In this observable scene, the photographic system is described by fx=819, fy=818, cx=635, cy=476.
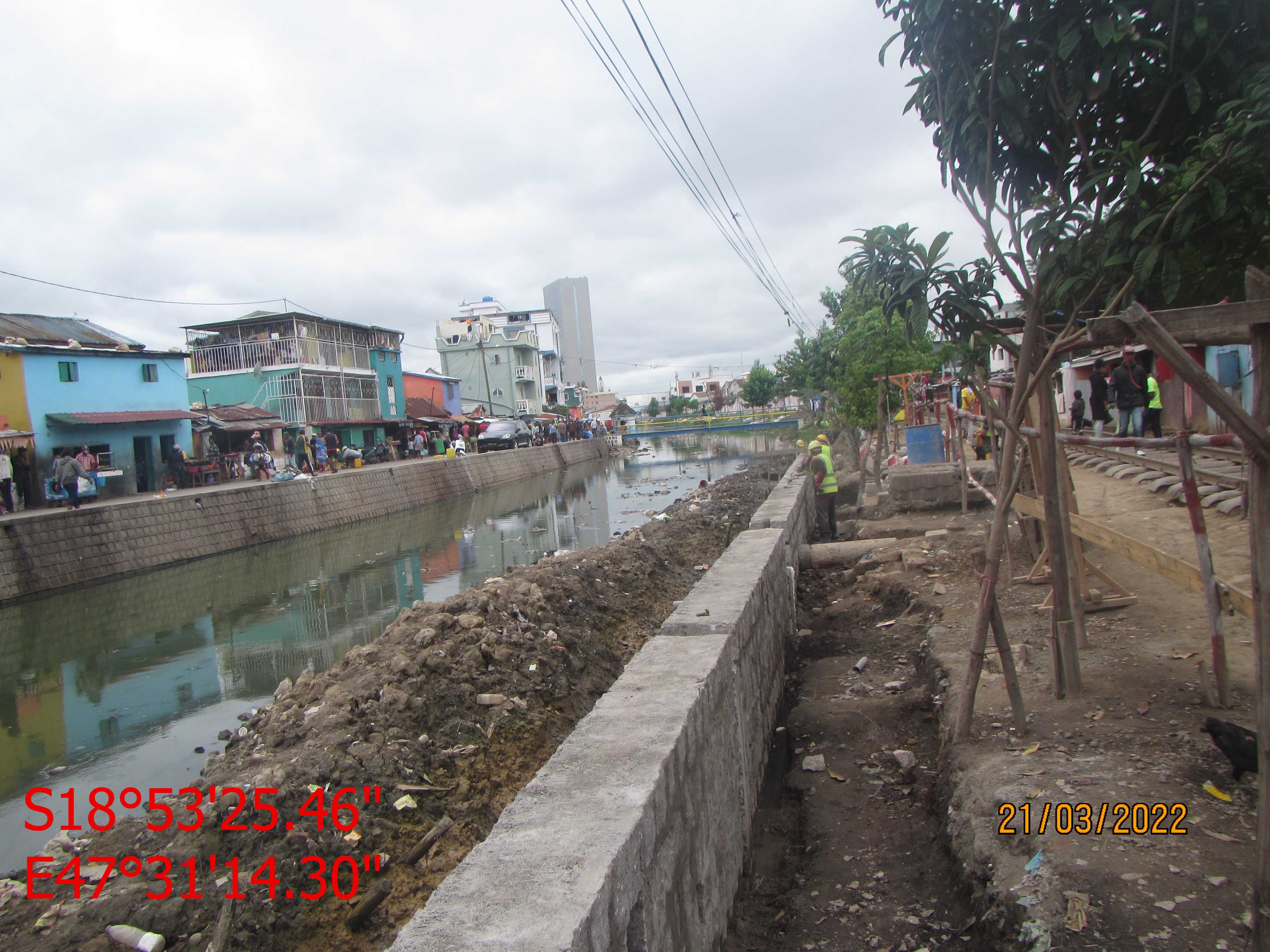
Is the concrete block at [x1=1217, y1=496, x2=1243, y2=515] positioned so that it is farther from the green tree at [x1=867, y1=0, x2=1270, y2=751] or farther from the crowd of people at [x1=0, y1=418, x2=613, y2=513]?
the crowd of people at [x1=0, y1=418, x2=613, y2=513]

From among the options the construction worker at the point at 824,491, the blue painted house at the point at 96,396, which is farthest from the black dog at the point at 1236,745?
the blue painted house at the point at 96,396

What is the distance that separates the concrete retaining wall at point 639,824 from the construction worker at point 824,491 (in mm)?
8456

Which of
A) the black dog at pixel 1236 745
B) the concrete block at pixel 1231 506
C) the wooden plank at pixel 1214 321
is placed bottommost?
the black dog at pixel 1236 745

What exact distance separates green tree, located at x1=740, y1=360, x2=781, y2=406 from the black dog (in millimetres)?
83564

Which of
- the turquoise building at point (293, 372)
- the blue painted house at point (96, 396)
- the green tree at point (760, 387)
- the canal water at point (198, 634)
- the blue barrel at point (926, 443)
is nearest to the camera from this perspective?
the canal water at point (198, 634)

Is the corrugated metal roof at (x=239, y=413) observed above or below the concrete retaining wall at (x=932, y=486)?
above

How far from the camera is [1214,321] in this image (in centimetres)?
248

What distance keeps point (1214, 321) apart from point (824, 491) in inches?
419

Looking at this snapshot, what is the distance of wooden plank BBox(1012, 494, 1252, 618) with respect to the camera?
3.66m

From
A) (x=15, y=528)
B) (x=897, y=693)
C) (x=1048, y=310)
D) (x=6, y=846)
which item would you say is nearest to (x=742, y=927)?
(x=897, y=693)

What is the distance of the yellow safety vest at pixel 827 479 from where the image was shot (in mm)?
12719

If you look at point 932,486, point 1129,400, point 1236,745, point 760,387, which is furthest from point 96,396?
point 760,387

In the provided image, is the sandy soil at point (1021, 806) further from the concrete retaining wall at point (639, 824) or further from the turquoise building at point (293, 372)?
the turquoise building at point (293, 372)

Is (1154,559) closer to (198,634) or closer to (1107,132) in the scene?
(1107,132)
